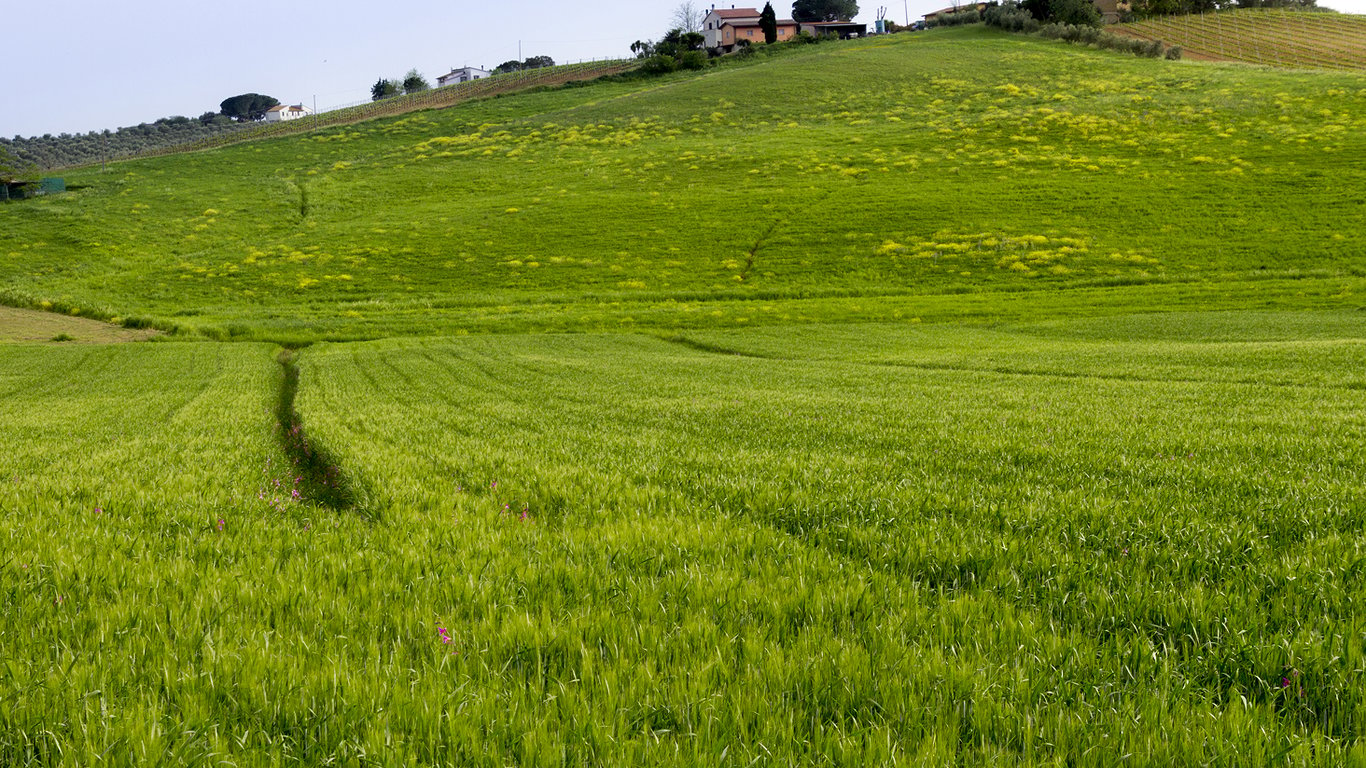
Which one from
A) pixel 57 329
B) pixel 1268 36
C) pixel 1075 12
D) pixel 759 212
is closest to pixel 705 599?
pixel 57 329

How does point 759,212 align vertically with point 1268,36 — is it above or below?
below

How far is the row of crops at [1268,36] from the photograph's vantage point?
128 m

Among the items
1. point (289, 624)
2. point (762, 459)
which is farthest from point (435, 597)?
point (762, 459)

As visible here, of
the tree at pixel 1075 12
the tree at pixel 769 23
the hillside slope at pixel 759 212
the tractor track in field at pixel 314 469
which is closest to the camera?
the tractor track in field at pixel 314 469

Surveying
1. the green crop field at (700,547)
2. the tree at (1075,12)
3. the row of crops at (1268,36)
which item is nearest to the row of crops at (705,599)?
the green crop field at (700,547)

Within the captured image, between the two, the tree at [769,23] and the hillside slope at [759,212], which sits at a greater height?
the tree at [769,23]

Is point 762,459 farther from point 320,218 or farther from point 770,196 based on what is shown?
point 320,218

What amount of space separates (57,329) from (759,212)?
6157 cm

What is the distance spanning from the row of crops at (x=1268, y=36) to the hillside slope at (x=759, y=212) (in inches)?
811

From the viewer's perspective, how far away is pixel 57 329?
5462 centimetres

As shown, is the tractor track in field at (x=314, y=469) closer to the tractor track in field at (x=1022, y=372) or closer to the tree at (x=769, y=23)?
the tractor track in field at (x=1022, y=372)

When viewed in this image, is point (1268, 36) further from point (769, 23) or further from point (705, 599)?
point (705, 599)

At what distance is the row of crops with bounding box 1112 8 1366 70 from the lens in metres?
128

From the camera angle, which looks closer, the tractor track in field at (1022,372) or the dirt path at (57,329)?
the tractor track in field at (1022,372)
